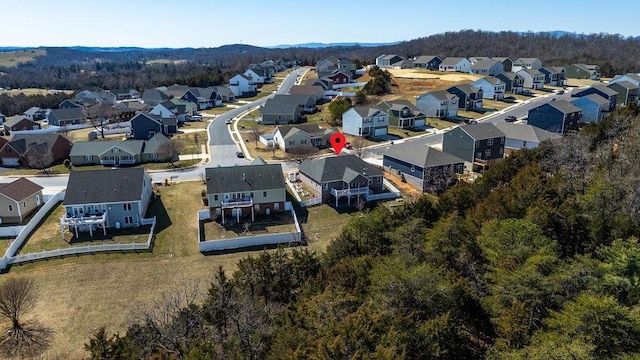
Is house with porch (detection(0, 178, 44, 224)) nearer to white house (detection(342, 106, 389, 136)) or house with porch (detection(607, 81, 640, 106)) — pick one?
white house (detection(342, 106, 389, 136))

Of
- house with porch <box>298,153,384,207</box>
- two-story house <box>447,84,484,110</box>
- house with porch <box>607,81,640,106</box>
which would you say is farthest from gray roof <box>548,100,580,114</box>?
house with porch <box>298,153,384,207</box>

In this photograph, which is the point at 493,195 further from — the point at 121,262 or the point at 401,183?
the point at 121,262

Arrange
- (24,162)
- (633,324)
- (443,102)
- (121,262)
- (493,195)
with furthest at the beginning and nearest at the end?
1. (443,102)
2. (24,162)
3. (121,262)
4. (493,195)
5. (633,324)

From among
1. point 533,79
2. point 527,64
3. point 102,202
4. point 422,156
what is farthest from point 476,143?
point 527,64

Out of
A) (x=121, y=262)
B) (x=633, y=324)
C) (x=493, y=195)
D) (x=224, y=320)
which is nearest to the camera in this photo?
(x=633, y=324)

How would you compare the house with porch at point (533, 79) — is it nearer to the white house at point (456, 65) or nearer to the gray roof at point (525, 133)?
the white house at point (456, 65)

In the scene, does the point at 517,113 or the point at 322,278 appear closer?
the point at 322,278

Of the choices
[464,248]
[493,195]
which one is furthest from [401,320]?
[493,195]
